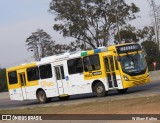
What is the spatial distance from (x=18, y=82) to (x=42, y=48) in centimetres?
5417

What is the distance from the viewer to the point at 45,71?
2759cm

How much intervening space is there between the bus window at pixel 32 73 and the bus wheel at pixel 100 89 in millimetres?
5149

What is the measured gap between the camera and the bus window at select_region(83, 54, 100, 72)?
2422 cm

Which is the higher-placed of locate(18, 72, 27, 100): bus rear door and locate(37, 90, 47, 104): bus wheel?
locate(18, 72, 27, 100): bus rear door

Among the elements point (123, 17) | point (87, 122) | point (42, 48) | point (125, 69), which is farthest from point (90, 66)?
point (42, 48)

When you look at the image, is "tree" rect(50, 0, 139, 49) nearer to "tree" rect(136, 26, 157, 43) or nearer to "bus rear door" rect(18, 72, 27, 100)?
"tree" rect(136, 26, 157, 43)

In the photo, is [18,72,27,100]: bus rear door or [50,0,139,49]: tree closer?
[18,72,27,100]: bus rear door

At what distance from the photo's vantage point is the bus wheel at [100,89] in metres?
24.0

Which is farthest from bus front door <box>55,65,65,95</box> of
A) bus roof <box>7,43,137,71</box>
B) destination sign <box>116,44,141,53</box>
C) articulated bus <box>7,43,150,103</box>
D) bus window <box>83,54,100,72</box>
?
destination sign <box>116,44,141,53</box>

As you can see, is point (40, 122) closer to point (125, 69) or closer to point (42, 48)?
point (125, 69)

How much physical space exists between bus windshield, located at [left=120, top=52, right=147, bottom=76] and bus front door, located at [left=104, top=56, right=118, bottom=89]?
58cm

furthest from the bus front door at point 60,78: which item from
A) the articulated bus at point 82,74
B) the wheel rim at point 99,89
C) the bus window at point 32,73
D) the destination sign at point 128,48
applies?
the destination sign at point 128,48

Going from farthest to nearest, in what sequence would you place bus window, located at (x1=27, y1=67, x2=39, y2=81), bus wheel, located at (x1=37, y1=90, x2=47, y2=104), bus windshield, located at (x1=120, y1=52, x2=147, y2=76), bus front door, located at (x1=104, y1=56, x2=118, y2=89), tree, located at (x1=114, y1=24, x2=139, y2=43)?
tree, located at (x1=114, y1=24, x2=139, y2=43) < bus window, located at (x1=27, y1=67, x2=39, y2=81) < bus wheel, located at (x1=37, y1=90, x2=47, y2=104) < bus front door, located at (x1=104, y1=56, x2=118, y2=89) < bus windshield, located at (x1=120, y1=52, x2=147, y2=76)

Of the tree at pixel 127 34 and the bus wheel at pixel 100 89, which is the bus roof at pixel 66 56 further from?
the tree at pixel 127 34
